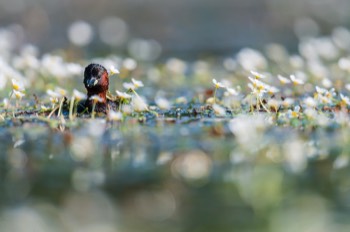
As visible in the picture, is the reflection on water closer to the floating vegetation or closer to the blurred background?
the floating vegetation

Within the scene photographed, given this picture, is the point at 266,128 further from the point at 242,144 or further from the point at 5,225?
the point at 5,225

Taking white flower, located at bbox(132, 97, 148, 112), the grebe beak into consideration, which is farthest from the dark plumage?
white flower, located at bbox(132, 97, 148, 112)

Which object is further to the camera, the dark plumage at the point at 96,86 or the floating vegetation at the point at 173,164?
the dark plumage at the point at 96,86

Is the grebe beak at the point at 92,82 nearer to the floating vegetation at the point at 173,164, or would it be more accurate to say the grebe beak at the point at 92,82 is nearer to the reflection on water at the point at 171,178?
the floating vegetation at the point at 173,164

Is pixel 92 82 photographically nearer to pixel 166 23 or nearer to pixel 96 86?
pixel 96 86

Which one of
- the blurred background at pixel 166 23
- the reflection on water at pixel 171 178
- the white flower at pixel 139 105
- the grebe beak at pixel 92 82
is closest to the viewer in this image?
the reflection on water at pixel 171 178

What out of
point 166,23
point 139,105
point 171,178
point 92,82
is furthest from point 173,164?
point 166,23

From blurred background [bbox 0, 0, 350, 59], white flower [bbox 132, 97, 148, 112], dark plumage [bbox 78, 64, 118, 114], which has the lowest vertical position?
white flower [bbox 132, 97, 148, 112]

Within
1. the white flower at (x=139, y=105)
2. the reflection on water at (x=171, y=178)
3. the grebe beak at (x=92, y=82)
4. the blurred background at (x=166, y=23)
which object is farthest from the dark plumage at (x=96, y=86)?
the blurred background at (x=166, y=23)
